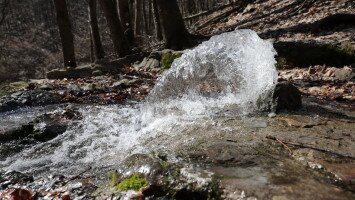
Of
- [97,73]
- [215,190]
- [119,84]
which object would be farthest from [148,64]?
Answer: [215,190]

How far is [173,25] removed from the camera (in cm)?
1038

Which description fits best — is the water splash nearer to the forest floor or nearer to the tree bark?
the forest floor

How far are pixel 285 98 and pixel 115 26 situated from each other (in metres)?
8.49

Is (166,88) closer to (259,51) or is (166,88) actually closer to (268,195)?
(259,51)

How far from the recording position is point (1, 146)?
4.88 meters

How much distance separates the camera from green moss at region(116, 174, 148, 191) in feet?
8.45

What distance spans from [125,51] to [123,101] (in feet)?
17.7

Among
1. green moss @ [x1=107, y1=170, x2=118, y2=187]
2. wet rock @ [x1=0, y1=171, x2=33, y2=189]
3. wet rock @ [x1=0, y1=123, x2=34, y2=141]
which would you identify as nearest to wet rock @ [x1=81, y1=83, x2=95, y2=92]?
wet rock @ [x1=0, y1=123, x2=34, y2=141]

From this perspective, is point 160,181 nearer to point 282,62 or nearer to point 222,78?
point 222,78

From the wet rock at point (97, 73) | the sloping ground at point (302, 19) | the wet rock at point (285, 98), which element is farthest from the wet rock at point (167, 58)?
the wet rock at point (285, 98)

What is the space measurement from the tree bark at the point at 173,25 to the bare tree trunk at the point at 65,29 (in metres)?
2.87

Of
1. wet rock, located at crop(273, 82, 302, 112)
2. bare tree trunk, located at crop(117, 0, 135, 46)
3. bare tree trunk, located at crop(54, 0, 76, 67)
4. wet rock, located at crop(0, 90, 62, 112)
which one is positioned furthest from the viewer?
bare tree trunk, located at crop(117, 0, 135, 46)

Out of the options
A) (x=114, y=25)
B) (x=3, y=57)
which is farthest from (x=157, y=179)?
(x=3, y=57)

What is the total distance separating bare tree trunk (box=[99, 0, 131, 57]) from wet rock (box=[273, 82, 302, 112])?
8.36 m
